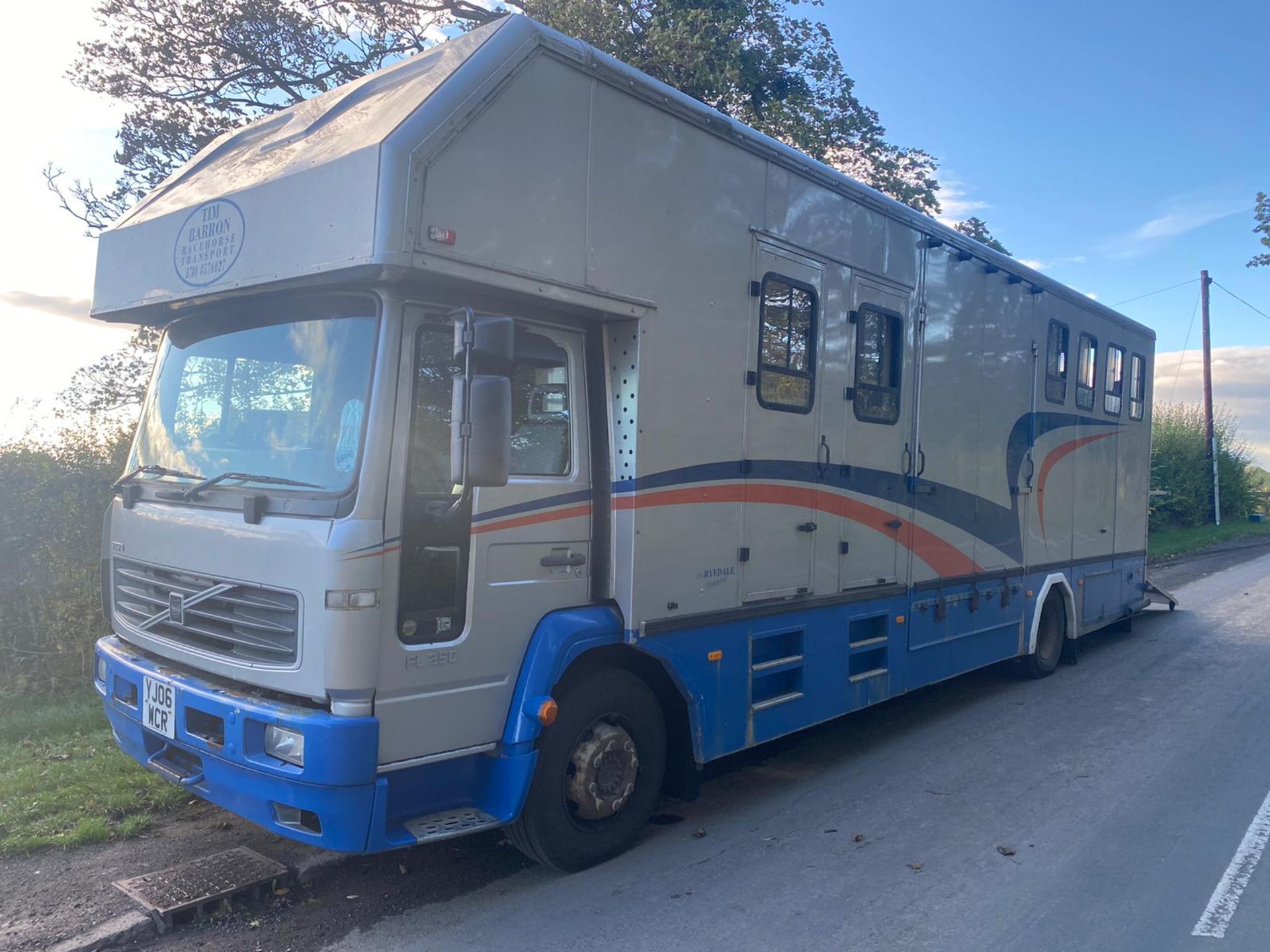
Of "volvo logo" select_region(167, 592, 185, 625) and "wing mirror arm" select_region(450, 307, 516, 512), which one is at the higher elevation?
"wing mirror arm" select_region(450, 307, 516, 512)

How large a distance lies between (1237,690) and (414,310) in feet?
27.2

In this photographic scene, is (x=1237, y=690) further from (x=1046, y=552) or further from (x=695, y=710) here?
(x=695, y=710)

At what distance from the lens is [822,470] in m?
6.10

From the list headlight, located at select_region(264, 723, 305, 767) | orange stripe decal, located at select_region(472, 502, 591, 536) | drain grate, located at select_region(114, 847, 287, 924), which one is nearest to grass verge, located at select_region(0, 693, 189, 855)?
drain grate, located at select_region(114, 847, 287, 924)

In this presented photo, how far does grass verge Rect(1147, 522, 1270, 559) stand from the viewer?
22.0m

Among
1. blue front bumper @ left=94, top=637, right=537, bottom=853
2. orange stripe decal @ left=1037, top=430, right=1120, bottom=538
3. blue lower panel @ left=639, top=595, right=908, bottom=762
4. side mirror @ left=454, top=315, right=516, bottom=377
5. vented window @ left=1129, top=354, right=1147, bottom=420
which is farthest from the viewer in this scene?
vented window @ left=1129, top=354, right=1147, bottom=420

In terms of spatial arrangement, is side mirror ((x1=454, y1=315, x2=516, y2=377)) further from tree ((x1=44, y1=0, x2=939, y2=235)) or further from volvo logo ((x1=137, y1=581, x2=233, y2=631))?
tree ((x1=44, y1=0, x2=939, y2=235))

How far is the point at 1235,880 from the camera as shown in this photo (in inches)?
187

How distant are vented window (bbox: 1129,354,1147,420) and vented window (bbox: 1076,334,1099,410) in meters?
1.25

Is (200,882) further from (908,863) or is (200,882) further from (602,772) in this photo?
(908,863)

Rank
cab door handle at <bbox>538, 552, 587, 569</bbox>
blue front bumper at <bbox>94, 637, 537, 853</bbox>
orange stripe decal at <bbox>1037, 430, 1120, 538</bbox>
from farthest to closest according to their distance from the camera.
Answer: orange stripe decal at <bbox>1037, 430, 1120, 538</bbox>, cab door handle at <bbox>538, 552, 587, 569</bbox>, blue front bumper at <bbox>94, 637, 537, 853</bbox>

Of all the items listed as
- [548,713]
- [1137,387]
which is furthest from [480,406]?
[1137,387]

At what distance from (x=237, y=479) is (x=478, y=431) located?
1.22 meters

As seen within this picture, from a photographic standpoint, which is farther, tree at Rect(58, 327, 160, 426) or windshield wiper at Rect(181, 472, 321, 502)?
tree at Rect(58, 327, 160, 426)
